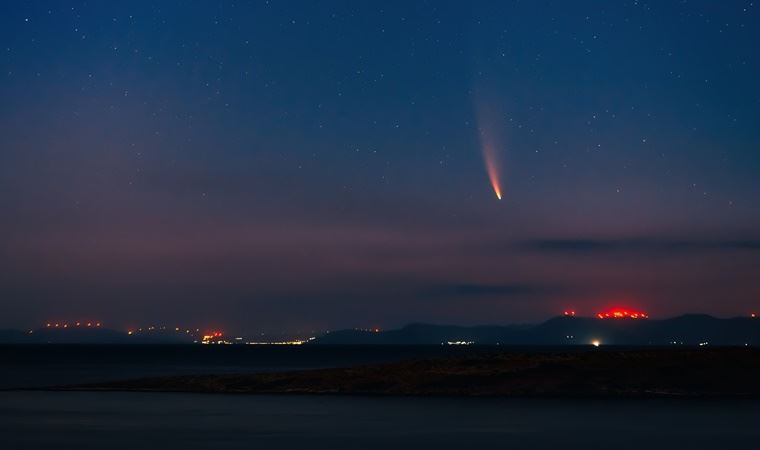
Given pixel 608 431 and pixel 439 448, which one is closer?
pixel 439 448

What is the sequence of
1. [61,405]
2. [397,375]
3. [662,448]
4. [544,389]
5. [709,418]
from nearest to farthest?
1. [662,448]
2. [709,418]
3. [61,405]
4. [544,389]
5. [397,375]

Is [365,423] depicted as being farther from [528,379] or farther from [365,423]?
[528,379]

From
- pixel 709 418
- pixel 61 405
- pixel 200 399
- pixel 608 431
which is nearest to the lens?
pixel 608 431

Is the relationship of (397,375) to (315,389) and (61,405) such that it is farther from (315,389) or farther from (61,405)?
(61,405)

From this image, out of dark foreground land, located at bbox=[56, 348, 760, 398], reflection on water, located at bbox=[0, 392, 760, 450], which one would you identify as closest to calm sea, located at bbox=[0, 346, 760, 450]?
reflection on water, located at bbox=[0, 392, 760, 450]

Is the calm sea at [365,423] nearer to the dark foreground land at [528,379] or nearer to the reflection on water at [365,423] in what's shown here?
the reflection on water at [365,423]

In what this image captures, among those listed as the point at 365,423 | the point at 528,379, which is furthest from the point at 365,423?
the point at 528,379

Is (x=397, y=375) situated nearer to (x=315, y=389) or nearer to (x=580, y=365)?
(x=315, y=389)

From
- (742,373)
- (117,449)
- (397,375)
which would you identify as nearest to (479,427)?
(117,449)
